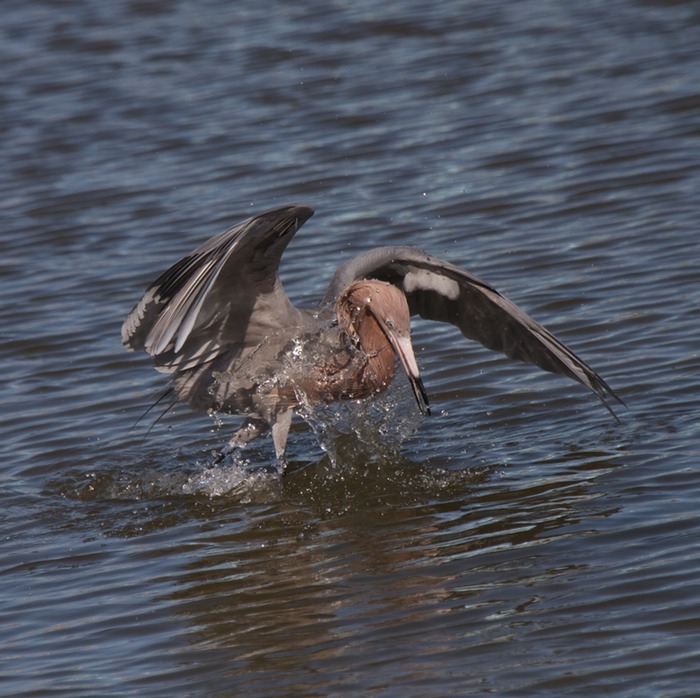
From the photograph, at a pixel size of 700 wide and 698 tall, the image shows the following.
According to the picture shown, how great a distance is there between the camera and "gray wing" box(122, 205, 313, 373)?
18.7 feet

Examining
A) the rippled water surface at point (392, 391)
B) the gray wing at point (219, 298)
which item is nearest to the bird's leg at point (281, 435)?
the rippled water surface at point (392, 391)

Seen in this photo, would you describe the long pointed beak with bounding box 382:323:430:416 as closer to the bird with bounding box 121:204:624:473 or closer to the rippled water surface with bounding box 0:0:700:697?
the bird with bounding box 121:204:624:473

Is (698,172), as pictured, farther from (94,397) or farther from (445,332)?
(94,397)

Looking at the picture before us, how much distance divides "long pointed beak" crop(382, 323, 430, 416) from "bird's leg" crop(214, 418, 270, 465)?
0.87m

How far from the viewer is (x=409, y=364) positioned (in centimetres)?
600

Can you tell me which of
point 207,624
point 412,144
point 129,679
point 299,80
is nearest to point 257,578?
point 207,624

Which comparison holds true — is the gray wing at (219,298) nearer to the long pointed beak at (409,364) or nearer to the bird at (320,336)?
the bird at (320,336)

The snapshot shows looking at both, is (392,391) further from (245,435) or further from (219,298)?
(219,298)

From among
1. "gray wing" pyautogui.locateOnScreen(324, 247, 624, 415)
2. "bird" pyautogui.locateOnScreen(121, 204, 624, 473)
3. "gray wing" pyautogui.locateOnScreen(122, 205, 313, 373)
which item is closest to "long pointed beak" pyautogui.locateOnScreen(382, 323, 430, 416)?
"bird" pyautogui.locateOnScreen(121, 204, 624, 473)

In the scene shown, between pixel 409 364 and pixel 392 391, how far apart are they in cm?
93

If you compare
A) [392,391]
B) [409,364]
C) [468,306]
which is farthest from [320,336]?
[409,364]

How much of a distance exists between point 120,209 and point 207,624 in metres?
6.19

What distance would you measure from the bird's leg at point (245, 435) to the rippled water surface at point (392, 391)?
0.21 meters

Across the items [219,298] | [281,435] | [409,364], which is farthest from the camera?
[281,435]
